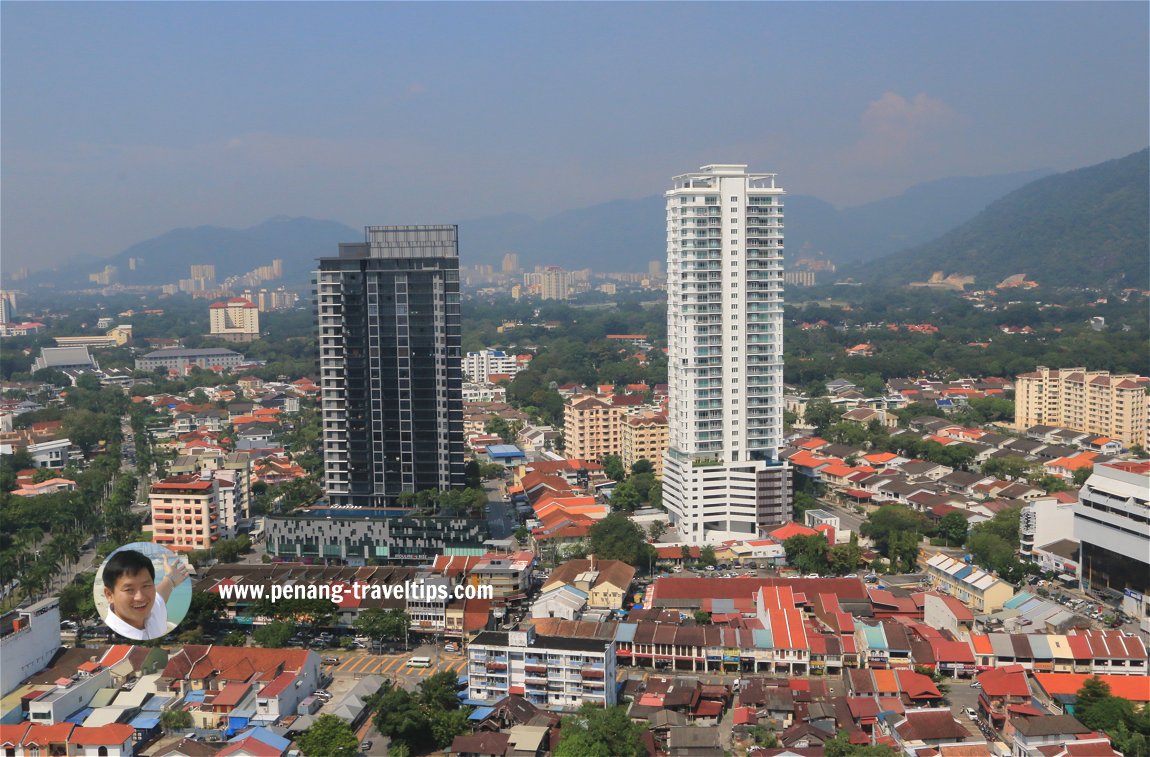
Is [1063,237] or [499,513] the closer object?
[499,513]

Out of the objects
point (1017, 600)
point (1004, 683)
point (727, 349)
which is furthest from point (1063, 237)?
point (1004, 683)

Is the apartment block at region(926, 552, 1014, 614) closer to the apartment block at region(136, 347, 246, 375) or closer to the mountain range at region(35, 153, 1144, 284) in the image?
the apartment block at region(136, 347, 246, 375)

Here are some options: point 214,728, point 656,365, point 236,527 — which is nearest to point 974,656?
point 214,728

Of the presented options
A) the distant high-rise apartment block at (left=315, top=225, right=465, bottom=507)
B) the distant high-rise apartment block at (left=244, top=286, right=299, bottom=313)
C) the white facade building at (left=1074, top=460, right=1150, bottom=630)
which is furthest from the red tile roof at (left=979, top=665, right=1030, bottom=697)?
the distant high-rise apartment block at (left=244, top=286, right=299, bottom=313)

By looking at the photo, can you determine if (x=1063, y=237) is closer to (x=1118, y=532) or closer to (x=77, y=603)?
(x=1118, y=532)

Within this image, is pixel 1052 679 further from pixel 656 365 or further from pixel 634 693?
pixel 656 365
